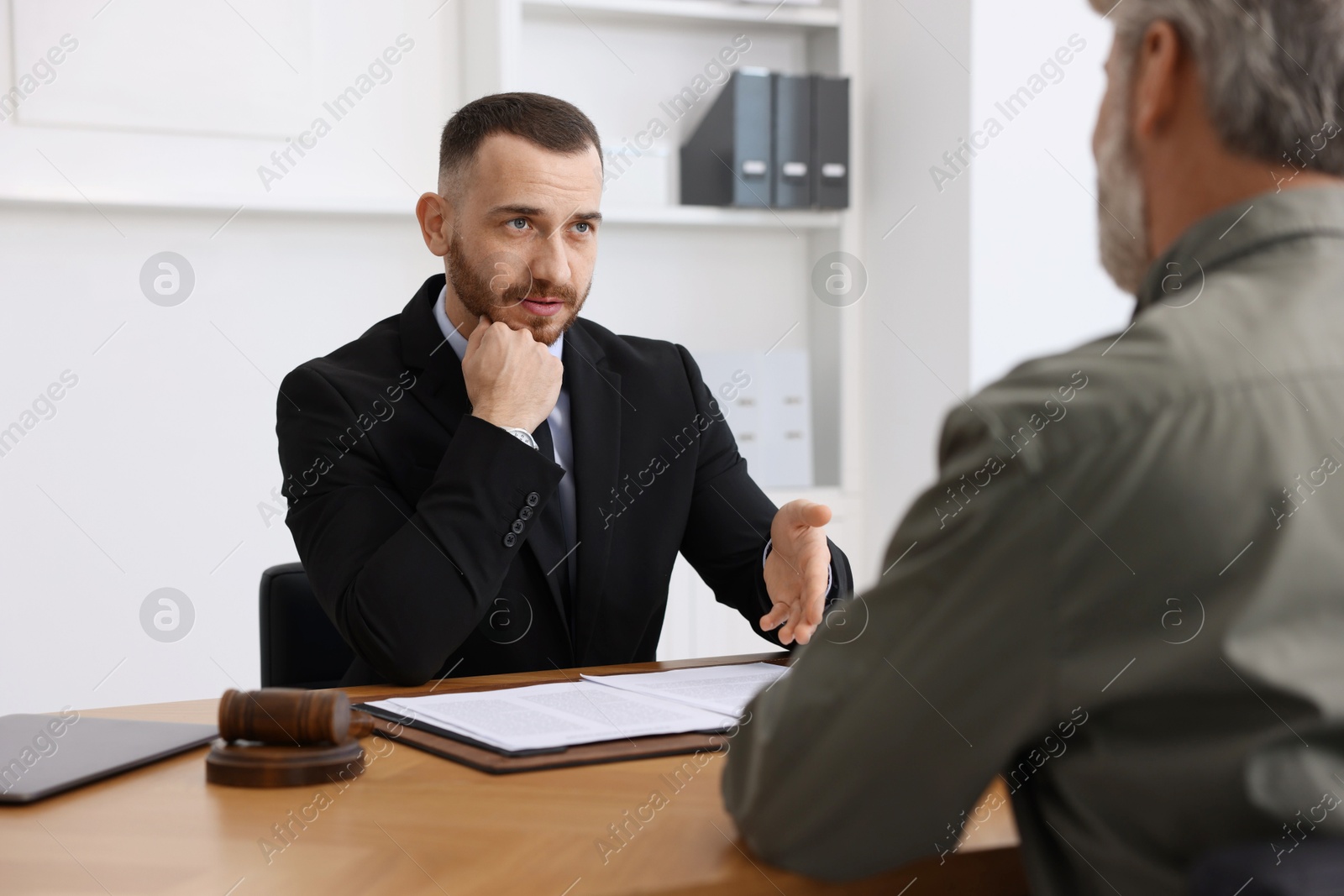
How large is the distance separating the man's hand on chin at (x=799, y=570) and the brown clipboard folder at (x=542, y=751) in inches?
17.4

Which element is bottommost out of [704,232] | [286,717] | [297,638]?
[297,638]

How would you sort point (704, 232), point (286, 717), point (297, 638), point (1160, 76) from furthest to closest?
point (704, 232) → point (297, 638) → point (286, 717) → point (1160, 76)

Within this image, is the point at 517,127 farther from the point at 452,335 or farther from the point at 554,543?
the point at 554,543

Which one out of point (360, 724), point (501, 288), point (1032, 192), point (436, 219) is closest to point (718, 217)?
point (1032, 192)

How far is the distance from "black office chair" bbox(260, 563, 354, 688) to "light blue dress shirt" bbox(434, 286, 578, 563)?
0.38 metres

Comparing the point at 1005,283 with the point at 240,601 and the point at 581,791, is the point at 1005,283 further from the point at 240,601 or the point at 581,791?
the point at 581,791

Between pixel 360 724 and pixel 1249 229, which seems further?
pixel 360 724

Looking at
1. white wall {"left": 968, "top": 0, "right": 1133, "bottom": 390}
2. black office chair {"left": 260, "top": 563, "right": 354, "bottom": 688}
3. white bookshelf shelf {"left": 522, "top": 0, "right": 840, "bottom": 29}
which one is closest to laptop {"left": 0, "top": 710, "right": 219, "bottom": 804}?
black office chair {"left": 260, "top": 563, "right": 354, "bottom": 688}

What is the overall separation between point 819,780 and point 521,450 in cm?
96

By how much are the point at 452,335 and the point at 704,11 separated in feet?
6.24

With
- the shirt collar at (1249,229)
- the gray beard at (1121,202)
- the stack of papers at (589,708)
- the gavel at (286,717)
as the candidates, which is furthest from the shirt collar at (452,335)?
the shirt collar at (1249,229)

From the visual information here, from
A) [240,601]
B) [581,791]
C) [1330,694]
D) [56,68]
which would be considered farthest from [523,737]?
[56,68]

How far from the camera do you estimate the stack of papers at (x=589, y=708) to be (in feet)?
3.73

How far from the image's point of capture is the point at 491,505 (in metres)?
1.60
